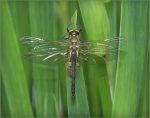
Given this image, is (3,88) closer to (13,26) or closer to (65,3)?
(13,26)

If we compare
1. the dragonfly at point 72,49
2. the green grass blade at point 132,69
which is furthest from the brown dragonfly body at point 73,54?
the green grass blade at point 132,69

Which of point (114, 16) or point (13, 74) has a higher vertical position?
point (114, 16)

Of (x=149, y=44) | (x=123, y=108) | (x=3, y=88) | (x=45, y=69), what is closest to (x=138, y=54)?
(x=149, y=44)

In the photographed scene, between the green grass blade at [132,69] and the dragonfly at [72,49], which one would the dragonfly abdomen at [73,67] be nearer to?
the dragonfly at [72,49]

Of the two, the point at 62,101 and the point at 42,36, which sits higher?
the point at 42,36

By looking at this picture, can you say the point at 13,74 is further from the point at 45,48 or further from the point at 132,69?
the point at 132,69

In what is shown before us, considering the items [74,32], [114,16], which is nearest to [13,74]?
[74,32]
